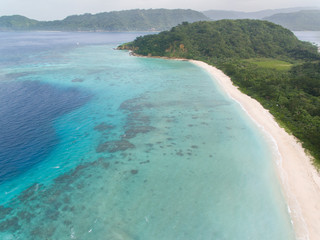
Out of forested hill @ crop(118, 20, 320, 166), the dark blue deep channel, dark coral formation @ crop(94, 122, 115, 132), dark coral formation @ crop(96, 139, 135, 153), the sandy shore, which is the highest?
forested hill @ crop(118, 20, 320, 166)

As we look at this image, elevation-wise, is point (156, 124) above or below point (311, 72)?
below

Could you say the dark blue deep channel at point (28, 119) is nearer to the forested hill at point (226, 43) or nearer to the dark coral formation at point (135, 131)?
the dark coral formation at point (135, 131)

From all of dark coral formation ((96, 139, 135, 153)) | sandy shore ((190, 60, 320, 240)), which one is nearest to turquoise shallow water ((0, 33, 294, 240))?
dark coral formation ((96, 139, 135, 153))

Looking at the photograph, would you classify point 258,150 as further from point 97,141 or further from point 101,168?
point 97,141

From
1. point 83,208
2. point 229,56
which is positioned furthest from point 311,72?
point 83,208

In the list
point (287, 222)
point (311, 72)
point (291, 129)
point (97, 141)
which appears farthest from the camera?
point (311, 72)

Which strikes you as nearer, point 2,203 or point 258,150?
point 2,203

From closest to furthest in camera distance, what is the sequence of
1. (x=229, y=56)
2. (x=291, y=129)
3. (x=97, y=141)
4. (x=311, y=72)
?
(x=97, y=141)
(x=291, y=129)
(x=311, y=72)
(x=229, y=56)

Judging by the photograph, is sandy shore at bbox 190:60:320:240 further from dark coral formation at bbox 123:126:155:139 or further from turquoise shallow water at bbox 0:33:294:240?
dark coral formation at bbox 123:126:155:139
